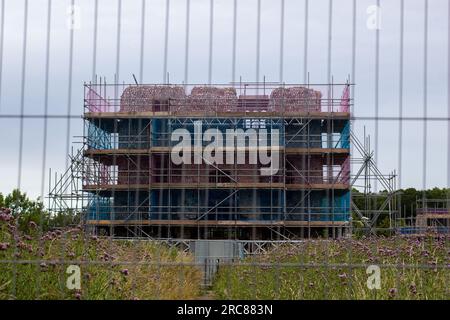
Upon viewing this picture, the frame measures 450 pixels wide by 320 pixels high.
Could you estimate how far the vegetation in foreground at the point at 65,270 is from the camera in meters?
6.14

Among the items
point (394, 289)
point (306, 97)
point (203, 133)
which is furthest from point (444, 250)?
point (203, 133)

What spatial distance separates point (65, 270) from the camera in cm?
630

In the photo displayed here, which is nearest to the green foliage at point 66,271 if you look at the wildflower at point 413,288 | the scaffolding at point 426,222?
the wildflower at point 413,288

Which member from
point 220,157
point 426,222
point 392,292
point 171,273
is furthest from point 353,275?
point 220,157

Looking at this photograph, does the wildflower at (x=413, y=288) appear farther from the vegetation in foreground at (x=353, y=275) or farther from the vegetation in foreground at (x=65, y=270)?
the vegetation in foreground at (x=65, y=270)

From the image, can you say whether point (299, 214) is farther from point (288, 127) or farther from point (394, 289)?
point (394, 289)

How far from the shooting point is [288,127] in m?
20.6

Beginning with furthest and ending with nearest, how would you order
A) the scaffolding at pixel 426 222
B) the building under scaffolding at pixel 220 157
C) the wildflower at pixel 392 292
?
the building under scaffolding at pixel 220 157 < the scaffolding at pixel 426 222 < the wildflower at pixel 392 292

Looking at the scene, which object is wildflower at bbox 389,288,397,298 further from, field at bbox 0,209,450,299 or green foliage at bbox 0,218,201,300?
green foliage at bbox 0,218,201,300

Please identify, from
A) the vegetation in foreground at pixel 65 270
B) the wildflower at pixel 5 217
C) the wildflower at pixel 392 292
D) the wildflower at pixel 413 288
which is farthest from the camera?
the wildflower at pixel 5 217

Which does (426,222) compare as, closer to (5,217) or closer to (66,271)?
(66,271)

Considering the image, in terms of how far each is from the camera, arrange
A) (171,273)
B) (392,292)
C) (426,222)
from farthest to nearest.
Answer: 1. (426,222)
2. (171,273)
3. (392,292)

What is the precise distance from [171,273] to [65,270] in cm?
206
